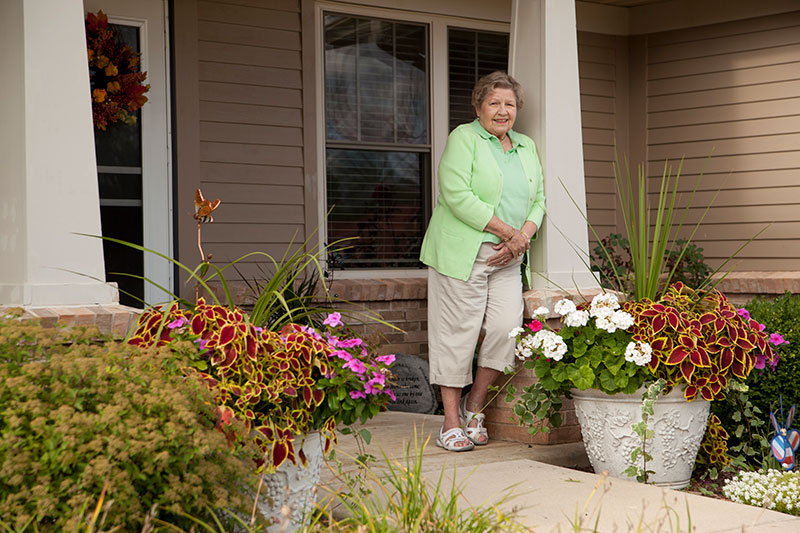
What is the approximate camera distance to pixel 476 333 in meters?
4.20

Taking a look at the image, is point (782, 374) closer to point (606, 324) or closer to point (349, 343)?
point (606, 324)

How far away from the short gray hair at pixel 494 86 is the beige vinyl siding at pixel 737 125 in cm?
233

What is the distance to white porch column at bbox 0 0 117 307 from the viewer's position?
10.2ft

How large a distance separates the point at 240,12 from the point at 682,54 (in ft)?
10.4

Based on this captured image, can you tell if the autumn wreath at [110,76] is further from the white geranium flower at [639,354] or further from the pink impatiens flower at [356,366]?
the white geranium flower at [639,354]

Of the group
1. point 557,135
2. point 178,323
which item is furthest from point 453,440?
point 178,323

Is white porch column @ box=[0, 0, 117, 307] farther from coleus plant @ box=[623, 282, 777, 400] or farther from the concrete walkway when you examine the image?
coleus plant @ box=[623, 282, 777, 400]

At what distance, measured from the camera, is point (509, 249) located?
409 centimetres

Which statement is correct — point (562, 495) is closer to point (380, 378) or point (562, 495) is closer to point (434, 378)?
point (380, 378)

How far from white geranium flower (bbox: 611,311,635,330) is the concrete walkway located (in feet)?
1.90

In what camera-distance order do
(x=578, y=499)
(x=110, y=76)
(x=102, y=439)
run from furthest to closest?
(x=110, y=76) < (x=578, y=499) < (x=102, y=439)

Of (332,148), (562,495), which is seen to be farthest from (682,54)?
(562,495)

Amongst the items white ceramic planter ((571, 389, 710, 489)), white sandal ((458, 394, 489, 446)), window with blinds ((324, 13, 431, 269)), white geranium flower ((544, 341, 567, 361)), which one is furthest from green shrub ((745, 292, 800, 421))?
window with blinds ((324, 13, 431, 269))

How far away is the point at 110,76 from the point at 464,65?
236cm
